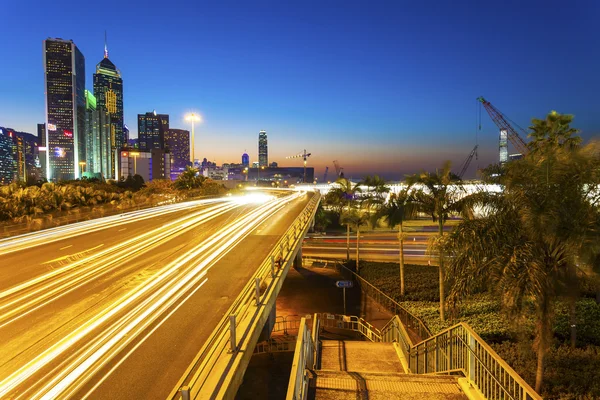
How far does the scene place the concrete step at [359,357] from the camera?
980cm

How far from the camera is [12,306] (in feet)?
30.9

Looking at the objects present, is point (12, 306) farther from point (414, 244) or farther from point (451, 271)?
point (414, 244)

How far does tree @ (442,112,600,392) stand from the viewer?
6.91 meters

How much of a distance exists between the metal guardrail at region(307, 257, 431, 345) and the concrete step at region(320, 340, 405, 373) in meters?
0.84

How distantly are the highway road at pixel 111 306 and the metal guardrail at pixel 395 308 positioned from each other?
21.9 ft

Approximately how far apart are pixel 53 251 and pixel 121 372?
12.1 metres

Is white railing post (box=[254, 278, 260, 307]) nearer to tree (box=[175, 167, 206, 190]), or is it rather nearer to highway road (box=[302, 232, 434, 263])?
highway road (box=[302, 232, 434, 263])

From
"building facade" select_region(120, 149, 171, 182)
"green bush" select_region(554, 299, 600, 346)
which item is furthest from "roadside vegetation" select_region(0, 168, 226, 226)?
"building facade" select_region(120, 149, 171, 182)

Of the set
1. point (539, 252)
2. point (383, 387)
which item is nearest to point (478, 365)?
point (383, 387)

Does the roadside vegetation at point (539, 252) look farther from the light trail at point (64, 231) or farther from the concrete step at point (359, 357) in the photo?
the light trail at point (64, 231)

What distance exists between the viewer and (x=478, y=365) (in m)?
6.19

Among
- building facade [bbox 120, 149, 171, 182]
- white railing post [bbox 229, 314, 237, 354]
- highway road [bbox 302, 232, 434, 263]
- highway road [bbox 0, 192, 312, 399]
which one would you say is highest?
building facade [bbox 120, 149, 171, 182]

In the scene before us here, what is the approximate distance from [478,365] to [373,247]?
31.1 metres

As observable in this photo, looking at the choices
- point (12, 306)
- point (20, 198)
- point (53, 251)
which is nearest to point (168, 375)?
point (12, 306)
